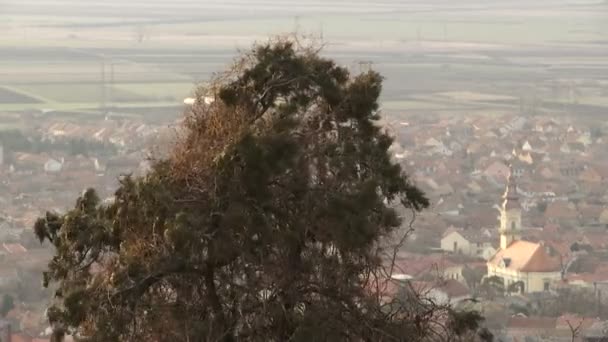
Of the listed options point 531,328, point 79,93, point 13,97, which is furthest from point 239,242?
point 79,93

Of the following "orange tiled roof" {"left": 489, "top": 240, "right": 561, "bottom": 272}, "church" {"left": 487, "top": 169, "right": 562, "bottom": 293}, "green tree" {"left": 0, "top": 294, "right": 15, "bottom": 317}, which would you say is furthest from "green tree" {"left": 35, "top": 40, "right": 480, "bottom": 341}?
"orange tiled roof" {"left": 489, "top": 240, "right": 561, "bottom": 272}

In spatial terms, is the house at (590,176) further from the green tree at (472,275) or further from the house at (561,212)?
the green tree at (472,275)

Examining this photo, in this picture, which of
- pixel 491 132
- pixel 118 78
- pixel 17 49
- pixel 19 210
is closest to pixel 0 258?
pixel 19 210

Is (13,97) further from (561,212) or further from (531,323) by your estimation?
(531,323)

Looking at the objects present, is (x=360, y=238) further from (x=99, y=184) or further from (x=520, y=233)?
(x=99, y=184)

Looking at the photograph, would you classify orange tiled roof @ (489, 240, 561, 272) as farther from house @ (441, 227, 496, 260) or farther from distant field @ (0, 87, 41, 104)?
distant field @ (0, 87, 41, 104)

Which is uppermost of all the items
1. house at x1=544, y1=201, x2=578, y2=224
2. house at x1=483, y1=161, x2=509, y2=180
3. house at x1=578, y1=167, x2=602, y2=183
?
house at x1=544, y1=201, x2=578, y2=224
